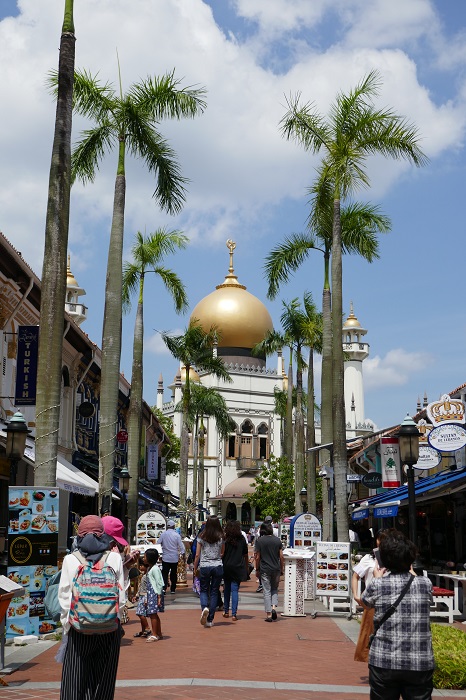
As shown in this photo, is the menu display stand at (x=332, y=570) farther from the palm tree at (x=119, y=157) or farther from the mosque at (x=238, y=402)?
the mosque at (x=238, y=402)

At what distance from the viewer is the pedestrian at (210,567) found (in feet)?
47.1

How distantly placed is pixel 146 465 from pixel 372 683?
46.1m

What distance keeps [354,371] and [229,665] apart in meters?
81.6

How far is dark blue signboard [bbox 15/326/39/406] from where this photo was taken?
72.2 ft

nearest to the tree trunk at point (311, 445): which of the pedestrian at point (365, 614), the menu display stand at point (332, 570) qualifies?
the menu display stand at point (332, 570)

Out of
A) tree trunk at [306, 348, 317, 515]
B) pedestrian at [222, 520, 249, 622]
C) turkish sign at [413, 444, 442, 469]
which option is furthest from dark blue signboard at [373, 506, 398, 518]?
tree trunk at [306, 348, 317, 515]

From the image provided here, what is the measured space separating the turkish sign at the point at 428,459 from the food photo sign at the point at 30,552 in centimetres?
1182

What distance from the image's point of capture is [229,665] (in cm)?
1034

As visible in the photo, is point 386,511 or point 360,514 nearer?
point 386,511

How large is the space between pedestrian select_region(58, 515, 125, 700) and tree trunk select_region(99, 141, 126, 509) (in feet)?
42.1

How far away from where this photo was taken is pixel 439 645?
9.47 meters

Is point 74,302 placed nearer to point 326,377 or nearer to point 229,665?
point 326,377

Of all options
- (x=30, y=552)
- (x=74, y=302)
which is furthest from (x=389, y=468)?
(x=74, y=302)

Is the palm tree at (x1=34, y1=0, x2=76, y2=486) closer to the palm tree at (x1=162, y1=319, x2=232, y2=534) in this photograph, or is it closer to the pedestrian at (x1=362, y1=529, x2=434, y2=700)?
the pedestrian at (x1=362, y1=529, x2=434, y2=700)
